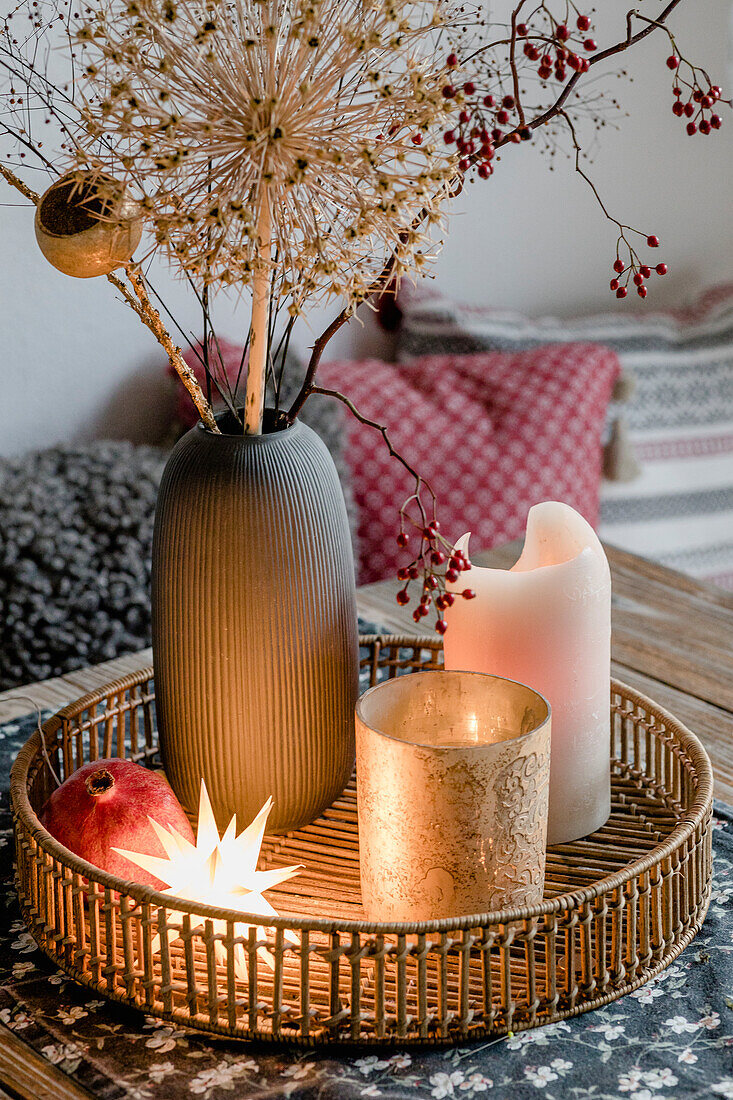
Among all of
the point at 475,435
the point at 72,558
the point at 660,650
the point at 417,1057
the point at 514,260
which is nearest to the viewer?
the point at 417,1057

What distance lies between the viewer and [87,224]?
0.55m

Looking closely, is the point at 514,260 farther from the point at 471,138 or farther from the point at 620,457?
the point at 471,138

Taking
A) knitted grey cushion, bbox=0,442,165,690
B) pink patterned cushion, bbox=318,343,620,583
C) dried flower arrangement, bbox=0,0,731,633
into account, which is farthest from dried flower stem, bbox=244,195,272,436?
pink patterned cushion, bbox=318,343,620,583

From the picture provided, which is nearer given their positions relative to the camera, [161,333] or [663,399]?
[161,333]

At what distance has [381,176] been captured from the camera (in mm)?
529

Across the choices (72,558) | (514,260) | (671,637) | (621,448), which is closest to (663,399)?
(621,448)

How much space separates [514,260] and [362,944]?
155cm

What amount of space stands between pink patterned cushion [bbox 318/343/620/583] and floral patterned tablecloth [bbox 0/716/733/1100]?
100cm

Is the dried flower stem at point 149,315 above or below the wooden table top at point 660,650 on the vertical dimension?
above

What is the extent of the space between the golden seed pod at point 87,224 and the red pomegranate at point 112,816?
0.90ft

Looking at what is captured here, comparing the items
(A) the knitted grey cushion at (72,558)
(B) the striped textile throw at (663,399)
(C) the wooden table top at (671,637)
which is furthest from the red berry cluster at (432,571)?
(B) the striped textile throw at (663,399)

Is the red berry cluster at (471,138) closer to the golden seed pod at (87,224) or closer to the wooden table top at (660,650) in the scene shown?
the golden seed pod at (87,224)

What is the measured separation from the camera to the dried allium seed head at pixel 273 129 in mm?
525

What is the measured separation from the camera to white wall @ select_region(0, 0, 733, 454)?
4.46 feet
